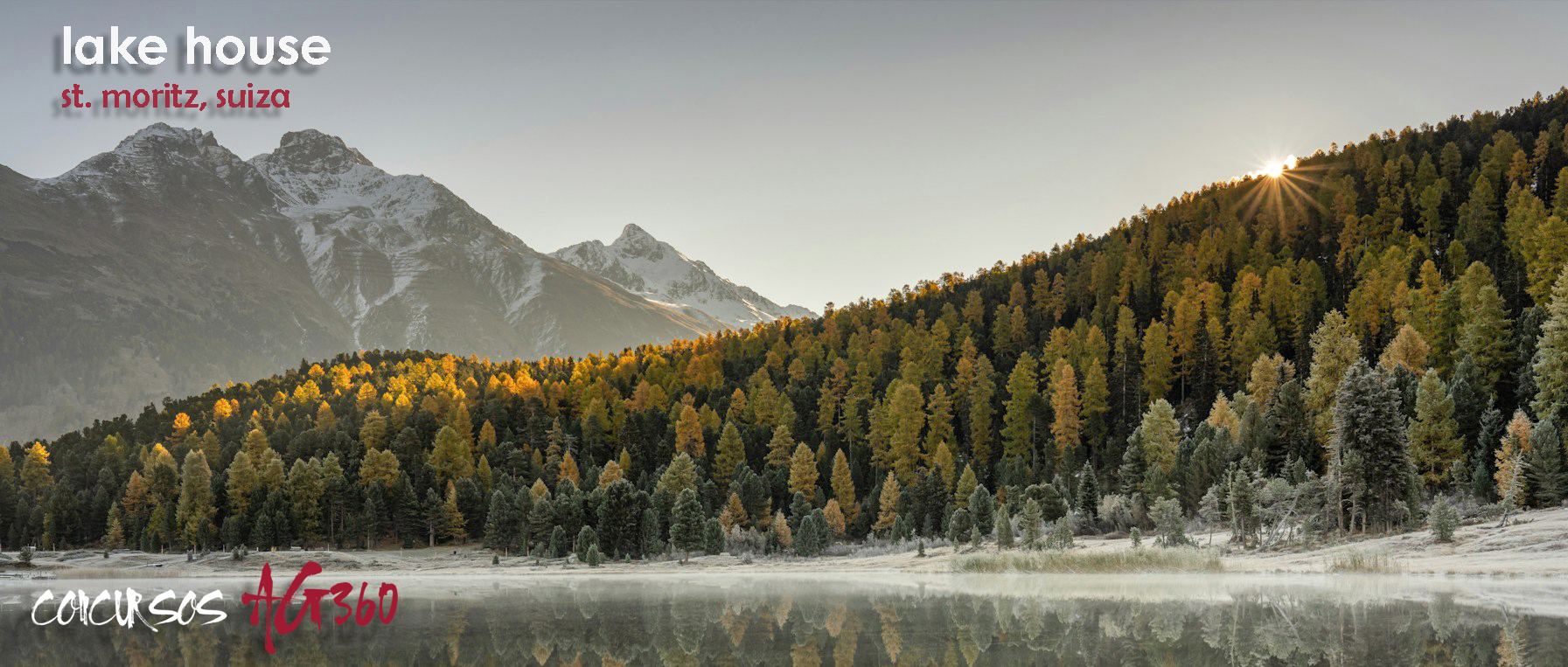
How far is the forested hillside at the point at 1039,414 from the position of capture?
73.2 meters

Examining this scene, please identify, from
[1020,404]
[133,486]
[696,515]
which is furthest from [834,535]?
[133,486]

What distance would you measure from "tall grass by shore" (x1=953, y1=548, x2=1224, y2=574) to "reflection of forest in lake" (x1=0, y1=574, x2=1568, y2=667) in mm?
6874

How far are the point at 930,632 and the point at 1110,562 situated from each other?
26123mm

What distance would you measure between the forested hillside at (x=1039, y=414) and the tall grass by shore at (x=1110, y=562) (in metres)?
8.57

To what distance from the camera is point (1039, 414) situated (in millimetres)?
119938

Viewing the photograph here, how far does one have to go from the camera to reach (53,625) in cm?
3669

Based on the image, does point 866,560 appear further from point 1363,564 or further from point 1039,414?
point 1039,414

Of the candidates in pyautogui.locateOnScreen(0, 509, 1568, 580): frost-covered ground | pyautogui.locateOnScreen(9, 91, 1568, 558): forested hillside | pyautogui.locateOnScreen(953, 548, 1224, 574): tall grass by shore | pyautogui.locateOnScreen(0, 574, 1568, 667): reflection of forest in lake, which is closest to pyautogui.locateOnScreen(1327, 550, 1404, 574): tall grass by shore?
pyautogui.locateOnScreen(0, 509, 1568, 580): frost-covered ground

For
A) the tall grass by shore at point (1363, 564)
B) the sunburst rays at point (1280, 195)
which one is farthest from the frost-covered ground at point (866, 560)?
the sunburst rays at point (1280, 195)

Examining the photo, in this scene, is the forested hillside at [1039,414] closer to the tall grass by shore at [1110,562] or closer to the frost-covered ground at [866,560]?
the frost-covered ground at [866,560]

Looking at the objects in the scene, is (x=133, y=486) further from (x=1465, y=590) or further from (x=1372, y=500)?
(x=1465, y=590)

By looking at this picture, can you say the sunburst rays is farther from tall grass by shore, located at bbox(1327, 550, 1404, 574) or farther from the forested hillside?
tall grass by shore, located at bbox(1327, 550, 1404, 574)

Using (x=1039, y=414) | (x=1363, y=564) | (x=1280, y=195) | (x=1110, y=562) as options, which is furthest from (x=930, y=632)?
(x=1280, y=195)

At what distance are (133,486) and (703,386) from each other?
237ft
